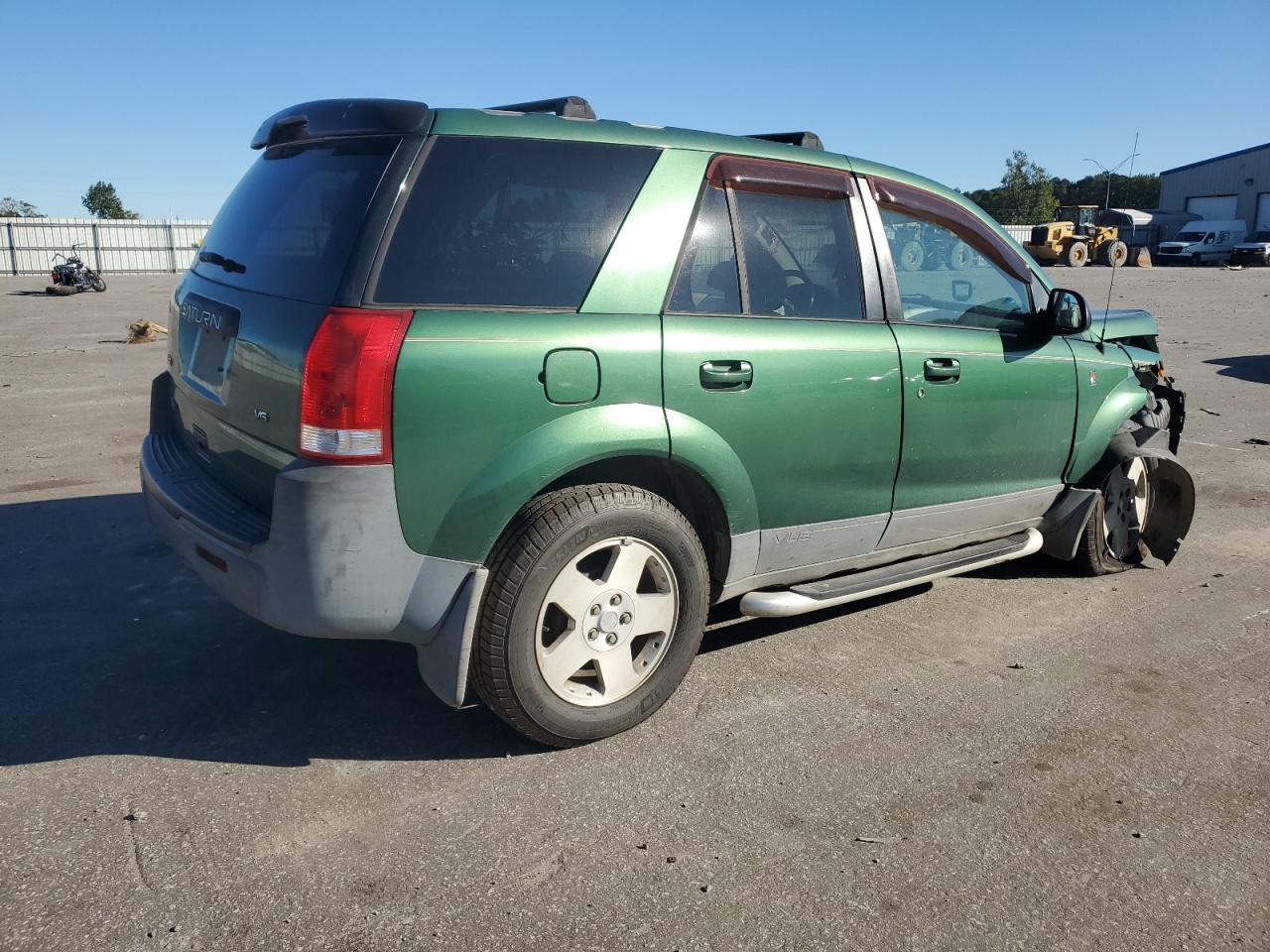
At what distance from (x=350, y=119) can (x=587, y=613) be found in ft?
5.54

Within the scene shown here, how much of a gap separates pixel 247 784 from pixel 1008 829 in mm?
2223

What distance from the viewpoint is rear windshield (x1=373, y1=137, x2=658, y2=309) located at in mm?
2967

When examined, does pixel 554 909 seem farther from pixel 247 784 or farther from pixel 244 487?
pixel 244 487

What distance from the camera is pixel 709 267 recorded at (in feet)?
11.5

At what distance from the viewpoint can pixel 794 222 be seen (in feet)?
12.5

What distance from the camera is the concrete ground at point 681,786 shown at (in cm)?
250

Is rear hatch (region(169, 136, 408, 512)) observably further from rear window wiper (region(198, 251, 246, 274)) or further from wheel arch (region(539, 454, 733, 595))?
wheel arch (region(539, 454, 733, 595))

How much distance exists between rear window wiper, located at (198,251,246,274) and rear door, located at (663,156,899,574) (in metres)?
1.44

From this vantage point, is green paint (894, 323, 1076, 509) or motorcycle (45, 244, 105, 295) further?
motorcycle (45, 244, 105, 295)

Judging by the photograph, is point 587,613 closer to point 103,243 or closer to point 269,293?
point 269,293

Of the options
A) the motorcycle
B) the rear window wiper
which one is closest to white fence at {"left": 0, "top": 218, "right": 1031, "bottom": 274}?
the motorcycle

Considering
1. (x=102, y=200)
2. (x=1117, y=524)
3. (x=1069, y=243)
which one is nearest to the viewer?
(x=1117, y=524)

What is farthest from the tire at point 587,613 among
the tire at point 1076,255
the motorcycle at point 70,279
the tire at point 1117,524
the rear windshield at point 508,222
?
the tire at point 1076,255

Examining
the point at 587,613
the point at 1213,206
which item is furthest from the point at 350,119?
the point at 1213,206
